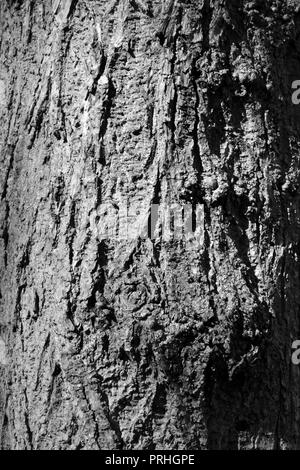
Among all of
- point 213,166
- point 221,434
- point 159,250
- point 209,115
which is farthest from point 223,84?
point 221,434

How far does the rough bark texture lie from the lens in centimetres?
162

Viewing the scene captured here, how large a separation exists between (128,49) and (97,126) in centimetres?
22

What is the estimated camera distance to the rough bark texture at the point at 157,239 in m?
1.62

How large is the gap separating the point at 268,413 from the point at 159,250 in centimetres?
50

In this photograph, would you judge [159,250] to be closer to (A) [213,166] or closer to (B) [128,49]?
(A) [213,166]

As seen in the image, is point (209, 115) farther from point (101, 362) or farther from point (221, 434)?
point (221, 434)

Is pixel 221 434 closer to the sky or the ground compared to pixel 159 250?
closer to the ground

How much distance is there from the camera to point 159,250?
166 centimetres

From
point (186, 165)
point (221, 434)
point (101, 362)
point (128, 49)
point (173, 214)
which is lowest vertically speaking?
point (221, 434)

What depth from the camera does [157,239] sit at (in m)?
1.67

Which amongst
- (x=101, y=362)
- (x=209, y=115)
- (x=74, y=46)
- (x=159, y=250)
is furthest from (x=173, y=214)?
(x=74, y=46)

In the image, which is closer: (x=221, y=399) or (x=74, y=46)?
(x=221, y=399)

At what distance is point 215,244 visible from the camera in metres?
1.69

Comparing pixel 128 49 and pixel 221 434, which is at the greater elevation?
pixel 128 49
